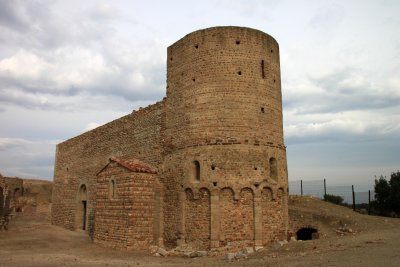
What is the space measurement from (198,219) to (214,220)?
70 cm

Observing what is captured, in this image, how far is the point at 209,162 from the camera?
13742 mm

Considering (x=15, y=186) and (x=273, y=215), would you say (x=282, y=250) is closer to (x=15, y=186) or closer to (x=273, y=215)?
(x=273, y=215)

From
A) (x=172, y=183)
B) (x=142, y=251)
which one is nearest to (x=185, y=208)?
(x=172, y=183)

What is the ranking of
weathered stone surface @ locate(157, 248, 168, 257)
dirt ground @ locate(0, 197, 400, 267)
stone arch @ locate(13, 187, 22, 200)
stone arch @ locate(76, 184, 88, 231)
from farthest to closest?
stone arch @ locate(13, 187, 22, 200) → stone arch @ locate(76, 184, 88, 231) → weathered stone surface @ locate(157, 248, 168, 257) → dirt ground @ locate(0, 197, 400, 267)

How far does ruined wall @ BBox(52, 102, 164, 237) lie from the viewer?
650 inches

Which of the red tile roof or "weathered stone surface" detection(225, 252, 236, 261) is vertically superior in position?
the red tile roof

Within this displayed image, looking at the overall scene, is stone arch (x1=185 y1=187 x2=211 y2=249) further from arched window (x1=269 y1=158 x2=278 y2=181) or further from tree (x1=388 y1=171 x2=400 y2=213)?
tree (x1=388 y1=171 x2=400 y2=213)

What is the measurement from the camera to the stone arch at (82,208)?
22.2 meters

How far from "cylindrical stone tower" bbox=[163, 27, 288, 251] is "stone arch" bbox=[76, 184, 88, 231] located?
9.36m

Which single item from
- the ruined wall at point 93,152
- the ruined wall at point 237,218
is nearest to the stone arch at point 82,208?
the ruined wall at point 93,152

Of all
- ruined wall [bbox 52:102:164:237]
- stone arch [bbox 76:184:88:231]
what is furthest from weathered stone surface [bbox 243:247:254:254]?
stone arch [bbox 76:184:88:231]

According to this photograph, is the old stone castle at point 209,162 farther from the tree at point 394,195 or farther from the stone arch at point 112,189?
the tree at point 394,195

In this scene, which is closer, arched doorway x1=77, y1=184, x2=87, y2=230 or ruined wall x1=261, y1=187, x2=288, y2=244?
ruined wall x1=261, y1=187, x2=288, y2=244

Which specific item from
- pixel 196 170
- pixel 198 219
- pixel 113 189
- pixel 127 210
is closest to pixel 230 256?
pixel 198 219
